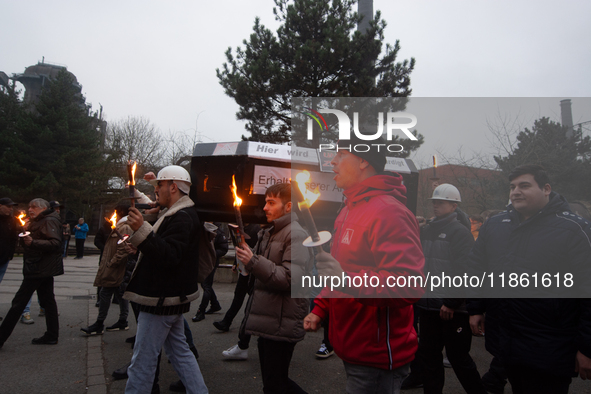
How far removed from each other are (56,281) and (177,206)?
9.17 m

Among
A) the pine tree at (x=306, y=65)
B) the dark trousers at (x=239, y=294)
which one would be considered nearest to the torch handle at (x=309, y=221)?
the dark trousers at (x=239, y=294)

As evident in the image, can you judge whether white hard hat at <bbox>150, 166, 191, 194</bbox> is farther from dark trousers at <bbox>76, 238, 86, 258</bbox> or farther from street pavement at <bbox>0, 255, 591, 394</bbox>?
dark trousers at <bbox>76, 238, 86, 258</bbox>

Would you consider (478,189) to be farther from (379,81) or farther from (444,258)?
(444,258)

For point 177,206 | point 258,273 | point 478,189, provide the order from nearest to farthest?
point 258,273 → point 177,206 → point 478,189

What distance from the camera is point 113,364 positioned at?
13.8ft

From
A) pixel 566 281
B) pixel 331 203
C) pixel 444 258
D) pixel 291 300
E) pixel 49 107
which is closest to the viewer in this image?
pixel 566 281

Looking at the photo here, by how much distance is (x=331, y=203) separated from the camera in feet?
20.9

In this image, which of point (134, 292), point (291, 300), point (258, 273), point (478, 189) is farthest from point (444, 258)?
point (478, 189)

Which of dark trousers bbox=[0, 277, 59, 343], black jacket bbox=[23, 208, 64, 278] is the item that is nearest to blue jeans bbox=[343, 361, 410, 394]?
black jacket bbox=[23, 208, 64, 278]

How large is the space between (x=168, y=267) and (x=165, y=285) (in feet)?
0.46

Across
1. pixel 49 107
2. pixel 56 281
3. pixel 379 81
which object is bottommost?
pixel 56 281

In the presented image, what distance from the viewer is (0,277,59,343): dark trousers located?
4.46 meters

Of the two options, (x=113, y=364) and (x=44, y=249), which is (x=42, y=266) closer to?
(x=44, y=249)

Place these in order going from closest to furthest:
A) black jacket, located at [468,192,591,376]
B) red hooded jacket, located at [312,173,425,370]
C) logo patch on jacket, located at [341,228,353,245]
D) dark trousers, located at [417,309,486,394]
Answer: red hooded jacket, located at [312,173,425,370]
logo patch on jacket, located at [341,228,353,245]
black jacket, located at [468,192,591,376]
dark trousers, located at [417,309,486,394]
